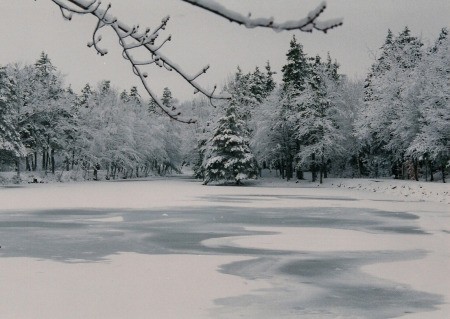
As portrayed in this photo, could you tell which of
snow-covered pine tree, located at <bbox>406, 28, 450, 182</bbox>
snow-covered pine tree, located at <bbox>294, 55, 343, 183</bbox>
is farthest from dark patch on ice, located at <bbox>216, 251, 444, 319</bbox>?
snow-covered pine tree, located at <bbox>294, 55, 343, 183</bbox>

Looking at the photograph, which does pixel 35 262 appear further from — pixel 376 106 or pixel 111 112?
pixel 111 112

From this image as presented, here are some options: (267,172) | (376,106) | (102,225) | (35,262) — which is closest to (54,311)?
(35,262)

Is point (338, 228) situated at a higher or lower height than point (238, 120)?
lower

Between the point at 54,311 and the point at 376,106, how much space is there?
43.7 meters

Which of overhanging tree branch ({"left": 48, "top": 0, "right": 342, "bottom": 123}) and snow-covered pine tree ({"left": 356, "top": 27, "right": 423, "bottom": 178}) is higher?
snow-covered pine tree ({"left": 356, "top": 27, "right": 423, "bottom": 178})

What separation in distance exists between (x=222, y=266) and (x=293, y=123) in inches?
1911

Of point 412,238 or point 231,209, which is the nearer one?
point 412,238

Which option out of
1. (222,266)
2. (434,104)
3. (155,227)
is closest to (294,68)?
(434,104)

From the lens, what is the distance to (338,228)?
17766 mm

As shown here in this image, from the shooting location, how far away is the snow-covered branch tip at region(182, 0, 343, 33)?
1918 mm

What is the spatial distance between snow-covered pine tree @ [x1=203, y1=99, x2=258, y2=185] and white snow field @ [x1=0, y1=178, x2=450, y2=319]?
112 feet

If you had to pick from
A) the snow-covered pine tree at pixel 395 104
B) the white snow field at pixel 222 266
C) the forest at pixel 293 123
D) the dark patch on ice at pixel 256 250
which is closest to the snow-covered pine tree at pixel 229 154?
the forest at pixel 293 123

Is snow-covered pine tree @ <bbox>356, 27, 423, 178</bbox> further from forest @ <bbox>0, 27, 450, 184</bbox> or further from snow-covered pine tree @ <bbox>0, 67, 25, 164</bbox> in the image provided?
snow-covered pine tree @ <bbox>0, 67, 25, 164</bbox>

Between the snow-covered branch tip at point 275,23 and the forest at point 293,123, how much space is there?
3634 centimetres
